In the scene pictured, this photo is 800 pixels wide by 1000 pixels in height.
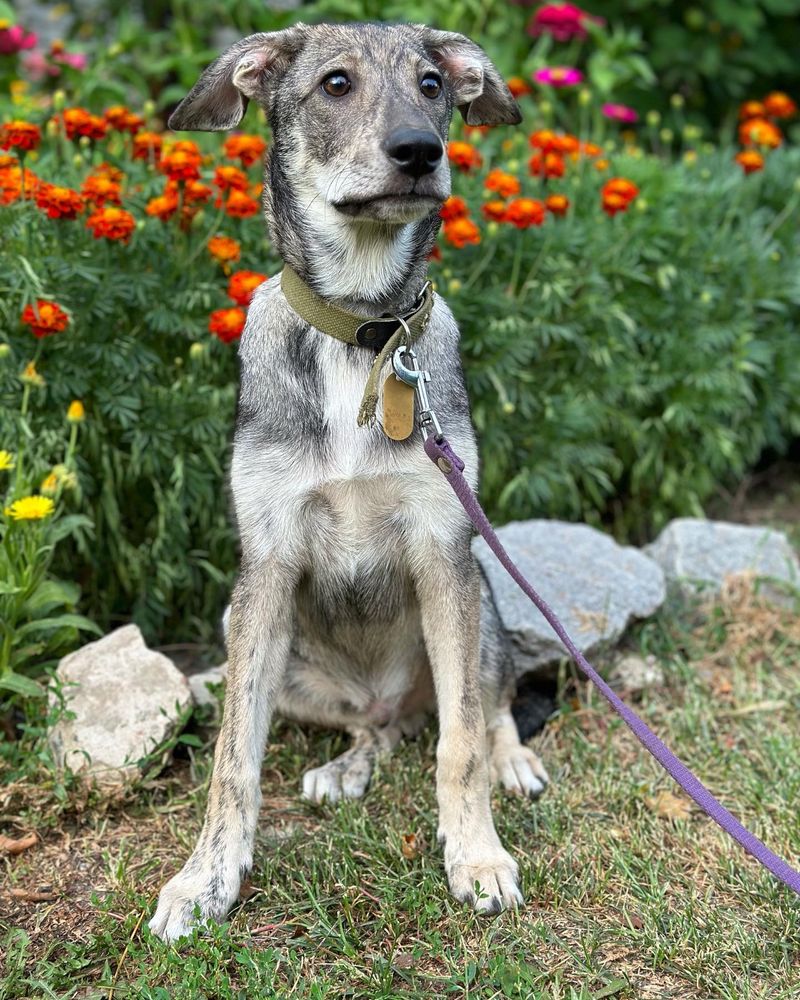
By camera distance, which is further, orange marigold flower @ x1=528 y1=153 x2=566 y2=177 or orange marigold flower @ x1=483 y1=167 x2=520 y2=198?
orange marigold flower @ x1=528 y1=153 x2=566 y2=177

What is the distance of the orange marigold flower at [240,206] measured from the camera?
395 centimetres

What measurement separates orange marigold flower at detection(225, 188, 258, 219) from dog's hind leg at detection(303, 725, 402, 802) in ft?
5.92

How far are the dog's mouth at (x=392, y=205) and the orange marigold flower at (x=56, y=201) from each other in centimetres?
128

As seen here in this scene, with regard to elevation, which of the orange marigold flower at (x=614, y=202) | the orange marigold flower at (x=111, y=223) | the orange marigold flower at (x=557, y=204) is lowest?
the orange marigold flower at (x=111, y=223)

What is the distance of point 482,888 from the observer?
288 centimetres

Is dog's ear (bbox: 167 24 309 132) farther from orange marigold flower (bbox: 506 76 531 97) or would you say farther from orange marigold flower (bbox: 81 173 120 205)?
orange marigold flower (bbox: 506 76 531 97)

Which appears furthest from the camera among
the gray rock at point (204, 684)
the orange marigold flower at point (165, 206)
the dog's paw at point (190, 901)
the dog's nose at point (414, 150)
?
the orange marigold flower at point (165, 206)

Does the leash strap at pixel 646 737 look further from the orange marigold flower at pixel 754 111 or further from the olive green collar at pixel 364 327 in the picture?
the orange marigold flower at pixel 754 111

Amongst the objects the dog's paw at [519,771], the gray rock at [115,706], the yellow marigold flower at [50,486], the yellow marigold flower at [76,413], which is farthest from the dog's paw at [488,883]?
the yellow marigold flower at [76,413]

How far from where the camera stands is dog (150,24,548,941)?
113 inches

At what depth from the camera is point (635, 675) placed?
4.17 meters

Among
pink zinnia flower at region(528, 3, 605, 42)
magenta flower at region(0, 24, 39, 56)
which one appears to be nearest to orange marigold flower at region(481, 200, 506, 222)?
pink zinnia flower at region(528, 3, 605, 42)

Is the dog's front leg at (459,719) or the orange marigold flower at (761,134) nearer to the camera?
the dog's front leg at (459,719)

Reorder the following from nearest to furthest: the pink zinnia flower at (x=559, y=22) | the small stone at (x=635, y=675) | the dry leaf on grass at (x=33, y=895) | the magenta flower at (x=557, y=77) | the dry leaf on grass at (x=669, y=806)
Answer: the dry leaf on grass at (x=33, y=895)
the dry leaf on grass at (x=669, y=806)
the small stone at (x=635, y=675)
the magenta flower at (x=557, y=77)
the pink zinnia flower at (x=559, y=22)
